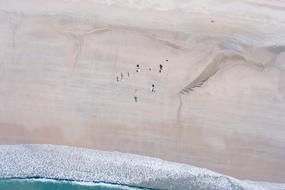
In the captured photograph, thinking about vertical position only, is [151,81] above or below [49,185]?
above

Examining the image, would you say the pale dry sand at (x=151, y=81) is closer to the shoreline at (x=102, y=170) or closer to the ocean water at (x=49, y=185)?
the shoreline at (x=102, y=170)

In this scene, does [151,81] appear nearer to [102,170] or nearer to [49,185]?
[102,170]

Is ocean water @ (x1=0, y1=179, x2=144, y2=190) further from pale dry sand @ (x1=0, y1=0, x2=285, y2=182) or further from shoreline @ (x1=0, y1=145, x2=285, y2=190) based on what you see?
pale dry sand @ (x1=0, y1=0, x2=285, y2=182)

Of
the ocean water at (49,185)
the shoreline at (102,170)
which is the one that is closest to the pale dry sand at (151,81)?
the shoreline at (102,170)

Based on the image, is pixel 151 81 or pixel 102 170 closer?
pixel 102 170

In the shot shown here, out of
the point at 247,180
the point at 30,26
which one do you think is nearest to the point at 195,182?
the point at 247,180

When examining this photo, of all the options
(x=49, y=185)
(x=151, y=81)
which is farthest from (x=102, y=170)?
(x=151, y=81)
